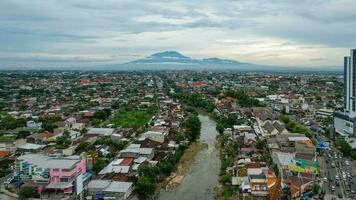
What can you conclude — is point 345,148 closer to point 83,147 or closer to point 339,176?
point 339,176

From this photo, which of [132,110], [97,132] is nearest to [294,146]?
[97,132]

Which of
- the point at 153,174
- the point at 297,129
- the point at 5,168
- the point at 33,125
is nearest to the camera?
the point at 153,174

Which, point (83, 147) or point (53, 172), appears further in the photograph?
point (83, 147)

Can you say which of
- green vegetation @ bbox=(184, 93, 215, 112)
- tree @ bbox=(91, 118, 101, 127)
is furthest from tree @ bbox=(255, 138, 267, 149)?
green vegetation @ bbox=(184, 93, 215, 112)

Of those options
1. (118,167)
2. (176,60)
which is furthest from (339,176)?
(176,60)

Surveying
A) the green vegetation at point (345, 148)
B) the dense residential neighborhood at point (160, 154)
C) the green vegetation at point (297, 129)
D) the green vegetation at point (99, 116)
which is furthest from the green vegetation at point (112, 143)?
the green vegetation at point (345, 148)

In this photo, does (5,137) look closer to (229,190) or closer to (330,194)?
(229,190)
